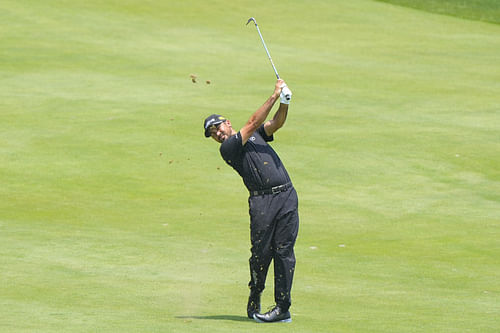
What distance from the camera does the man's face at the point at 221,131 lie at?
33.5 ft

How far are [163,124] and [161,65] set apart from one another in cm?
786

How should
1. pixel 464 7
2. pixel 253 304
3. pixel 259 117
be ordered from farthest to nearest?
pixel 464 7 → pixel 253 304 → pixel 259 117

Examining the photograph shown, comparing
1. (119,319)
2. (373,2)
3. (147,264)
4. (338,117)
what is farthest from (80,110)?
(373,2)

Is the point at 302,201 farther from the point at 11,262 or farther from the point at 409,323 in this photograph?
the point at 409,323

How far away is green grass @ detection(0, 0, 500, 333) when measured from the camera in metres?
11.1

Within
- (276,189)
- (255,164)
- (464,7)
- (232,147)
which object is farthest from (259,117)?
(464,7)

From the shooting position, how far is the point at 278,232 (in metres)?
10.1

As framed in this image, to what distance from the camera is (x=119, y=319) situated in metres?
9.63

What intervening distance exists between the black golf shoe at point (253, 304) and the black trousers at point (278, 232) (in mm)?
272

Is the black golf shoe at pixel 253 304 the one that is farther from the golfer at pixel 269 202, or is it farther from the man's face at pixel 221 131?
the man's face at pixel 221 131

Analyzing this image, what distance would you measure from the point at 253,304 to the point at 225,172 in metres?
9.14

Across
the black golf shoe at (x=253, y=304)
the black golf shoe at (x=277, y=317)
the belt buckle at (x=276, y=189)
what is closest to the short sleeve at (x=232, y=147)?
the belt buckle at (x=276, y=189)

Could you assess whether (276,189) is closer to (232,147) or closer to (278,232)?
(278,232)

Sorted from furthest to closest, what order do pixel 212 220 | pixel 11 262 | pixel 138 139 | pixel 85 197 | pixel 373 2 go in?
pixel 373 2 < pixel 138 139 < pixel 85 197 < pixel 212 220 < pixel 11 262
